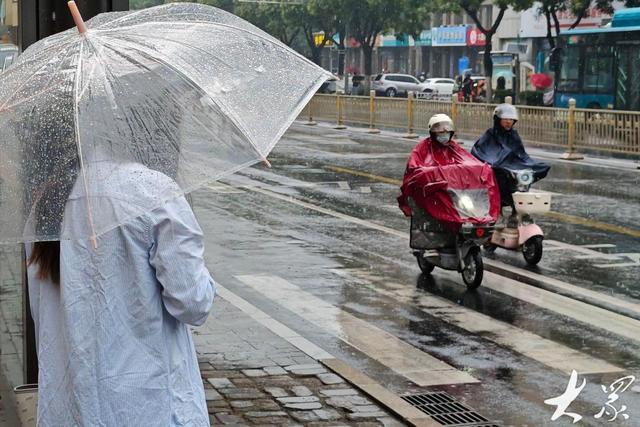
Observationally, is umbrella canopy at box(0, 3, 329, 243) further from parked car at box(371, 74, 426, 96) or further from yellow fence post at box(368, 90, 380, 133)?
parked car at box(371, 74, 426, 96)

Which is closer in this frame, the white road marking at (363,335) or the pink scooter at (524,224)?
the white road marking at (363,335)

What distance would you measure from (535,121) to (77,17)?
2417 centimetres

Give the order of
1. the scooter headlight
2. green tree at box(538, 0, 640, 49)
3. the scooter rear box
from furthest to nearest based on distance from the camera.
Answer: green tree at box(538, 0, 640, 49)
the scooter headlight
the scooter rear box

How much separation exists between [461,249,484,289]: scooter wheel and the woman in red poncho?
323 millimetres

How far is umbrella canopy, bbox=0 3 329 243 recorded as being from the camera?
3.49 m

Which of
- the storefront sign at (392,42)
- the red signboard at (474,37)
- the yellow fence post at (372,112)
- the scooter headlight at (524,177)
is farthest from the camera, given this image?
the storefront sign at (392,42)

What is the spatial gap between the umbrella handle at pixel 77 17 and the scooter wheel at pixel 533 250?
8863mm

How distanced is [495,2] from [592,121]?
19.6 m

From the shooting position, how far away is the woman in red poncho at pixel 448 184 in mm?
10586

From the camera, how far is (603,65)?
33375mm

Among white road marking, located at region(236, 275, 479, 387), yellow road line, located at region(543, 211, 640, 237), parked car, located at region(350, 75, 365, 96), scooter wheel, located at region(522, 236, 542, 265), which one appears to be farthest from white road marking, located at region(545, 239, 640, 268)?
parked car, located at region(350, 75, 365, 96)

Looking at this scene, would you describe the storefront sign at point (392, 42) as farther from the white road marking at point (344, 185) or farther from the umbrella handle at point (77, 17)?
the umbrella handle at point (77, 17)

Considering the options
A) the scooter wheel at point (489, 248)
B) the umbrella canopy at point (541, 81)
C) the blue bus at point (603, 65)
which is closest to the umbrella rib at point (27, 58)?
the scooter wheel at point (489, 248)

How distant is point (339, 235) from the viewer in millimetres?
13922
